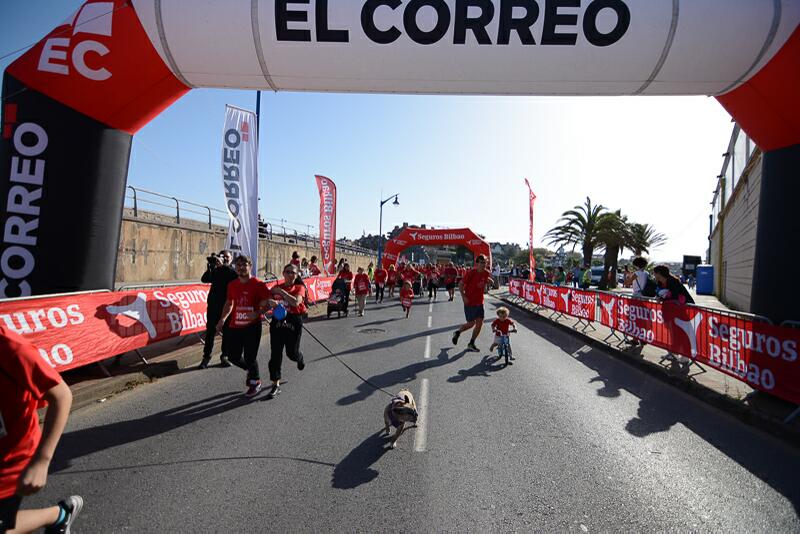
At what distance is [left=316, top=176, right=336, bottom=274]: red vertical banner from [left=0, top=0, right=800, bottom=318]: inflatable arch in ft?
49.1

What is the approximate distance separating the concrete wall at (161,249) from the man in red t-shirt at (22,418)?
11.4 meters

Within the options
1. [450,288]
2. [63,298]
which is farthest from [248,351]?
[450,288]

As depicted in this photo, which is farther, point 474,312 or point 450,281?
point 450,281

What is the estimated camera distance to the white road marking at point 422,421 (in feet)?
14.3

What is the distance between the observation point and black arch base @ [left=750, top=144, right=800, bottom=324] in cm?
548

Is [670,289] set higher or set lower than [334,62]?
lower

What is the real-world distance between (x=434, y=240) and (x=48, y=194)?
80.8 ft

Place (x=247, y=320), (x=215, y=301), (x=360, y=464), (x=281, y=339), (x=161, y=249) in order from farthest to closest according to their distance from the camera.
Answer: (x=161, y=249)
(x=215, y=301)
(x=281, y=339)
(x=247, y=320)
(x=360, y=464)

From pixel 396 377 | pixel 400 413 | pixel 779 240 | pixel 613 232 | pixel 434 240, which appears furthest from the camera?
pixel 613 232

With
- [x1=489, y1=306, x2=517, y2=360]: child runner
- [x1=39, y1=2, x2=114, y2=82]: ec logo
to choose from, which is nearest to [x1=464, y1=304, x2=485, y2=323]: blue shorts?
[x1=489, y1=306, x2=517, y2=360]: child runner

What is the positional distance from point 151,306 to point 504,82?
6.79m

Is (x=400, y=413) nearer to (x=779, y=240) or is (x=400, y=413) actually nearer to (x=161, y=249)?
(x=779, y=240)

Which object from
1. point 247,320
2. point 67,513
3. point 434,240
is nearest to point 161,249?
point 247,320

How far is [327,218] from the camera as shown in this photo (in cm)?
2130
